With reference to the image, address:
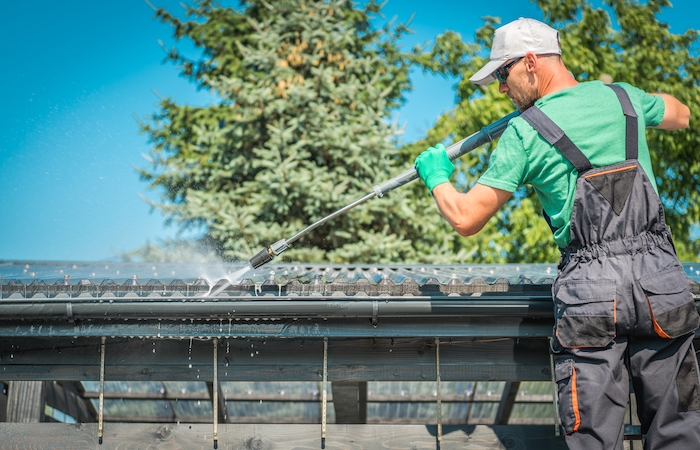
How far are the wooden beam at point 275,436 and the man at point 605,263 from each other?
0.76 m

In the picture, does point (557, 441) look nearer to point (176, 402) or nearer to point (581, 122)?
point (581, 122)

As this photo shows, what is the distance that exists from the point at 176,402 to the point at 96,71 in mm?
8739

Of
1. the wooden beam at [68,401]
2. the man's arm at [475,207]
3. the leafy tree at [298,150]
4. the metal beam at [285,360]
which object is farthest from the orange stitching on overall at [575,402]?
the leafy tree at [298,150]

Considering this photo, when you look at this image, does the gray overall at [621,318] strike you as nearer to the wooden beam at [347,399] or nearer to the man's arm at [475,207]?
the man's arm at [475,207]

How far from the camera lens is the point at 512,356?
3059 mm

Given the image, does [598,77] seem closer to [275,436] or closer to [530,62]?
[530,62]

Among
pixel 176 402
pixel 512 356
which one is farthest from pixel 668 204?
pixel 512 356

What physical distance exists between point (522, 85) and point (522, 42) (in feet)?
0.51

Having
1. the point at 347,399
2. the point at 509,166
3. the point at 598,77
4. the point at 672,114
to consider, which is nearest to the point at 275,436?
the point at 347,399

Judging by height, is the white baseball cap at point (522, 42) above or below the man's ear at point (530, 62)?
above

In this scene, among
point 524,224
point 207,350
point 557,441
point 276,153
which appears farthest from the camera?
point 524,224

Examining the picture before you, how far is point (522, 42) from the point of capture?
8.16ft

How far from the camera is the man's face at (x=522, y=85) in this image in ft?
8.32

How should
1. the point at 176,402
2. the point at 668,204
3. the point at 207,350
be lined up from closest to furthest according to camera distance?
1. the point at 207,350
2. the point at 176,402
3. the point at 668,204
